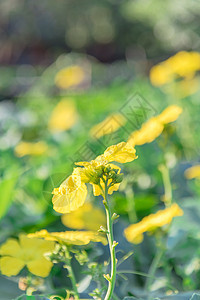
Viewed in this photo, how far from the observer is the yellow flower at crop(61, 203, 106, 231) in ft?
3.07

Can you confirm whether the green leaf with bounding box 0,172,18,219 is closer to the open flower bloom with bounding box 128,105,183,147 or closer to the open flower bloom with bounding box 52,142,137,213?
the open flower bloom with bounding box 128,105,183,147

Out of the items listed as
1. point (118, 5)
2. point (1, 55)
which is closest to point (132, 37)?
point (118, 5)

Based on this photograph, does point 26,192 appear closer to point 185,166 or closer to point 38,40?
point 185,166

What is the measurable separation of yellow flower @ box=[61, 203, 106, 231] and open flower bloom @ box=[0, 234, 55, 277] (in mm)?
181

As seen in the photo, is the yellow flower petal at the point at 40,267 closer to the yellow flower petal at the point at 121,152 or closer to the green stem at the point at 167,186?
the yellow flower petal at the point at 121,152

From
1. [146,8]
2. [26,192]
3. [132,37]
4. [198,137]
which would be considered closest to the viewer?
[26,192]

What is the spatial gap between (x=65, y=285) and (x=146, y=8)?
8931mm

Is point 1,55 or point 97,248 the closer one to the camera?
point 97,248

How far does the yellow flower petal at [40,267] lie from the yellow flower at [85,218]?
0.69 ft

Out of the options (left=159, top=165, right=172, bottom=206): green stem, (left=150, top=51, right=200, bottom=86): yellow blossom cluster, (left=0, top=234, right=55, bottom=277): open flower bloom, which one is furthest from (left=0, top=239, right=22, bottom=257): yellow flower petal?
(left=150, top=51, right=200, bottom=86): yellow blossom cluster

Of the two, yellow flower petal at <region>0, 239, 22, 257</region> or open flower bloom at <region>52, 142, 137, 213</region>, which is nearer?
open flower bloom at <region>52, 142, 137, 213</region>

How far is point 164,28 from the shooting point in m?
9.66

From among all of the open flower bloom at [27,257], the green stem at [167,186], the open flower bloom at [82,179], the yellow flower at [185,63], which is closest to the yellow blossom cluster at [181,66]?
the yellow flower at [185,63]

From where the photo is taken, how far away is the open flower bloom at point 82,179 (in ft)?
1.69
